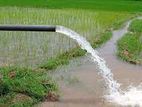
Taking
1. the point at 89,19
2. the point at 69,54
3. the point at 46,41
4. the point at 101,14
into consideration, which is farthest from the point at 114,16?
the point at 69,54

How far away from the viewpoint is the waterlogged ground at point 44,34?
1007 cm

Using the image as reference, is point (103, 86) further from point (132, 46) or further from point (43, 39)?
point (43, 39)

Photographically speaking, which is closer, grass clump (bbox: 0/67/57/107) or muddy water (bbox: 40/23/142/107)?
grass clump (bbox: 0/67/57/107)

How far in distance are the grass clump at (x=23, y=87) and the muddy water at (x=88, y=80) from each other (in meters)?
0.24

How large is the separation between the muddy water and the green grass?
7332 mm

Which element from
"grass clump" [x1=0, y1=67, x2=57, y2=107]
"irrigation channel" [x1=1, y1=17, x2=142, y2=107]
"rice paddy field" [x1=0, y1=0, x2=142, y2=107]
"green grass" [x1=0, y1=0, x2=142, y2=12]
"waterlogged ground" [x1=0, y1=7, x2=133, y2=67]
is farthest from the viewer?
"green grass" [x1=0, y1=0, x2=142, y2=12]

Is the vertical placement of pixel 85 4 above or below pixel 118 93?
above

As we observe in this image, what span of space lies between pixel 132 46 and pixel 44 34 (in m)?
2.87

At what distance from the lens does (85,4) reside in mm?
18547

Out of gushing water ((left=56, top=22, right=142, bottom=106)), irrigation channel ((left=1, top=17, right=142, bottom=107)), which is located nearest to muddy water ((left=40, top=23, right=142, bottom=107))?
irrigation channel ((left=1, top=17, right=142, bottom=107))

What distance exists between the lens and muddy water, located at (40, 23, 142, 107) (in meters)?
7.21

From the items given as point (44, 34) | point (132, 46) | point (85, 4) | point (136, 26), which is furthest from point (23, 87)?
point (85, 4)

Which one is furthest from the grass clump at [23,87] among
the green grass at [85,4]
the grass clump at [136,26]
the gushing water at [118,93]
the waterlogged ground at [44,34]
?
the green grass at [85,4]

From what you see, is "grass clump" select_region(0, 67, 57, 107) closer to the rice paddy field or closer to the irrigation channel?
the rice paddy field
